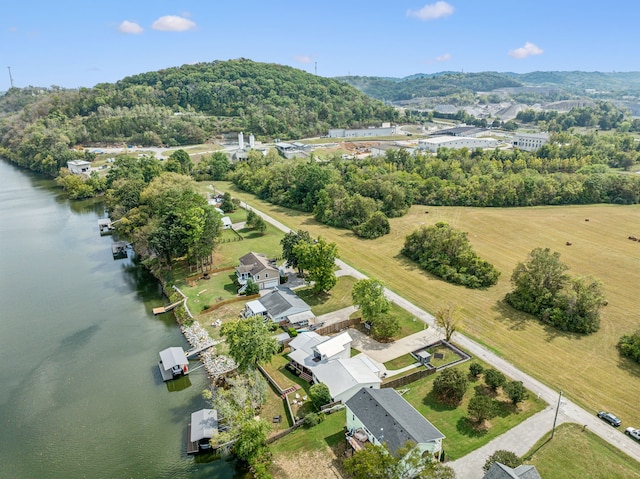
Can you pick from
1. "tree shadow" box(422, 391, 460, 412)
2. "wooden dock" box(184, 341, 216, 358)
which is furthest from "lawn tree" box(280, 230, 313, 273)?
"tree shadow" box(422, 391, 460, 412)

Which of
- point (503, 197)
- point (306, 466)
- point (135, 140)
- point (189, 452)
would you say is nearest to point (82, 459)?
point (189, 452)

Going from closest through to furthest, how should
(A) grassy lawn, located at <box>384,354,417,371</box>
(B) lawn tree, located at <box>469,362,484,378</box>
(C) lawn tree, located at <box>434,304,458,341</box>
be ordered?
(B) lawn tree, located at <box>469,362,484,378</box> < (A) grassy lawn, located at <box>384,354,417,371</box> < (C) lawn tree, located at <box>434,304,458,341</box>

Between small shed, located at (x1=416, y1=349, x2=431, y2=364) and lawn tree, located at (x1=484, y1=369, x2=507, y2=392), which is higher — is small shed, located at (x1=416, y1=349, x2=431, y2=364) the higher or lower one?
the lower one

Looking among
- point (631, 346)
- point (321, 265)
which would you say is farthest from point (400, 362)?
point (631, 346)

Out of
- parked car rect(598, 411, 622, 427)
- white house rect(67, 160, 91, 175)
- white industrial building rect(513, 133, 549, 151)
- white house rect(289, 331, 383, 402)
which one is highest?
white house rect(67, 160, 91, 175)

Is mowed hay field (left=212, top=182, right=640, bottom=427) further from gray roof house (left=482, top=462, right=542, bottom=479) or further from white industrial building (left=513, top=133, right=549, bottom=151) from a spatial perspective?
white industrial building (left=513, top=133, right=549, bottom=151)

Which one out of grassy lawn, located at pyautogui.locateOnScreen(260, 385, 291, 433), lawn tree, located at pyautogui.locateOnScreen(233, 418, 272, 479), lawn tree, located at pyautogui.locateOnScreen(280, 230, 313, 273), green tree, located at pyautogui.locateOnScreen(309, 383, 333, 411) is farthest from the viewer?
lawn tree, located at pyautogui.locateOnScreen(280, 230, 313, 273)

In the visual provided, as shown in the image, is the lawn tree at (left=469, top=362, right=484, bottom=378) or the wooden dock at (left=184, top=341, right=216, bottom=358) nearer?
the lawn tree at (left=469, top=362, right=484, bottom=378)

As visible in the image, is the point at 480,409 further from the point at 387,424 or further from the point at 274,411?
the point at 274,411
